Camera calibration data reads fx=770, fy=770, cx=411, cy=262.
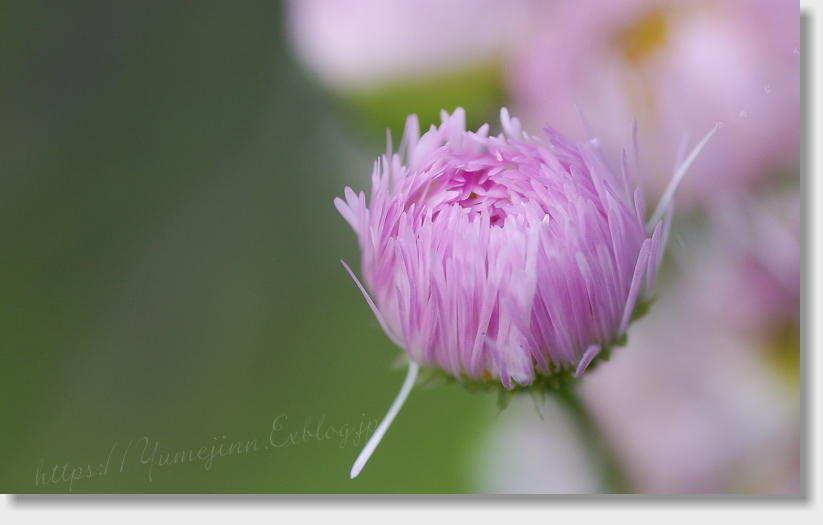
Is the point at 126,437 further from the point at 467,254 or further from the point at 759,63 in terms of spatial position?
the point at 759,63

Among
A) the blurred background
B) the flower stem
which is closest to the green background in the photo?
the blurred background

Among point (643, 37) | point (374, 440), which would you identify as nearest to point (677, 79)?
point (643, 37)

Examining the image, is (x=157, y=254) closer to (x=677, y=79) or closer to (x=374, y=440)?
(x=374, y=440)

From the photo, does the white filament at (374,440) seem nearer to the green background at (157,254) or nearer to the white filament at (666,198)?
the green background at (157,254)

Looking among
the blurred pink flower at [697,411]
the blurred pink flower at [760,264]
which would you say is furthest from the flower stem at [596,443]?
the blurred pink flower at [760,264]

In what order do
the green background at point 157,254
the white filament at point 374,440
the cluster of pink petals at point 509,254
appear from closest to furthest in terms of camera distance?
the cluster of pink petals at point 509,254 → the white filament at point 374,440 → the green background at point 157,254

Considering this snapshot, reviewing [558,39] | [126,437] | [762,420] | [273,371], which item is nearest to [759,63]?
[558,39]
